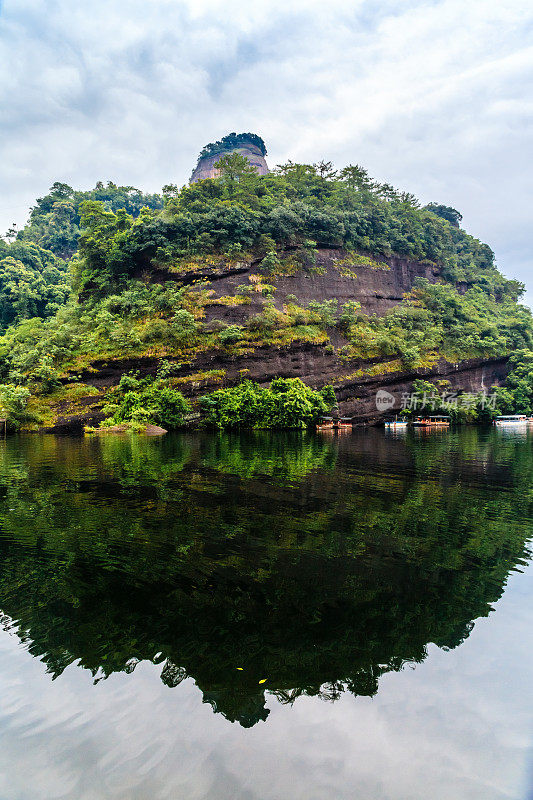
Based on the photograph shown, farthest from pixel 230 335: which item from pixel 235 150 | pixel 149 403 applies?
pixel 235 150

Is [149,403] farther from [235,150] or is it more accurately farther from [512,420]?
[235,150]

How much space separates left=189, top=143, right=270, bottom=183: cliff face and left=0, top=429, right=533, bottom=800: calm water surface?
262 ft

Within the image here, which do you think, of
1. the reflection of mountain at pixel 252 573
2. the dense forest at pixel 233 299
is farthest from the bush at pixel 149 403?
the reflection of mountain at pixel 252 573

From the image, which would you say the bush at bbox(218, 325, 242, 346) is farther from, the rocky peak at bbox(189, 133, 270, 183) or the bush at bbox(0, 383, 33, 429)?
the rocky peak at bbox(189, 133, 270, 183)

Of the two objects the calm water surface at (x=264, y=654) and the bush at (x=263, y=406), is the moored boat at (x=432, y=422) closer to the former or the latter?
the bush at (x=263, y=406)

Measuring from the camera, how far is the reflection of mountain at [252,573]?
3635mm

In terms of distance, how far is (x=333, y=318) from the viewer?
39.4 meters

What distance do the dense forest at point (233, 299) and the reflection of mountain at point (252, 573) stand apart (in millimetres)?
22349

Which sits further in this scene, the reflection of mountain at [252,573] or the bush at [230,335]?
the bush at [230,335]

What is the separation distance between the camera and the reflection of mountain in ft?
11.9

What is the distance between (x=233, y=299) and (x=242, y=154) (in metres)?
54.3

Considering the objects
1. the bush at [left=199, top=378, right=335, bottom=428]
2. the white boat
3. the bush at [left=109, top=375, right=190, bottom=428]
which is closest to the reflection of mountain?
the bush at [left=109, top=375, right=190, bottom=428]

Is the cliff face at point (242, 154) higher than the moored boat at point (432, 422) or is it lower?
higher

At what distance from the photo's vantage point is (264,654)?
3615 millimetres
